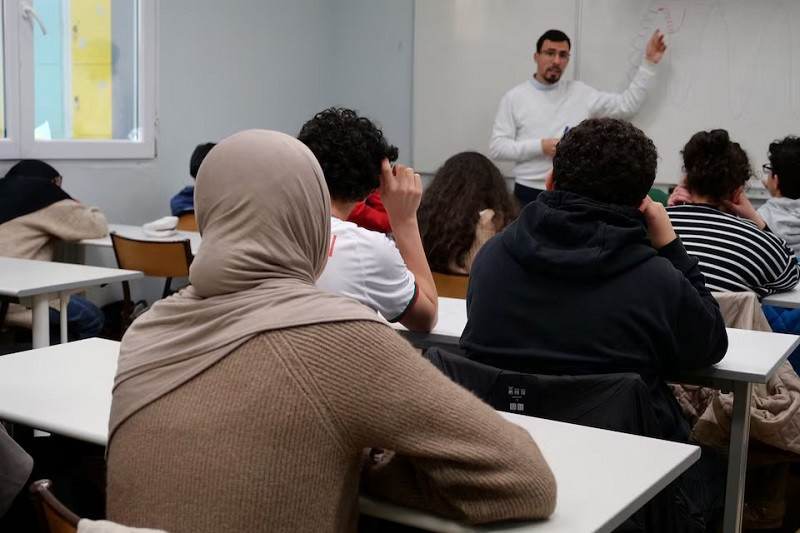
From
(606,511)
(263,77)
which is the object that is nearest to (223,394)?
(606,511)

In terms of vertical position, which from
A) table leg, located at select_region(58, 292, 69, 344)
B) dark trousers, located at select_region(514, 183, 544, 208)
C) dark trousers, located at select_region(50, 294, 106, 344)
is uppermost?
dark trousers, located at select_region(514, 183, 544, 208)

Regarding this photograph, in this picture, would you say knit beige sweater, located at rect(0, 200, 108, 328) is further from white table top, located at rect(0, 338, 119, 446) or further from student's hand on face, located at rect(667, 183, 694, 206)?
student's hand on face, located at rect(667, 183, 694, 206)

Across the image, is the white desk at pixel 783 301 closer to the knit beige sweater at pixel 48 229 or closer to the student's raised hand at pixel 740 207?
the student's raised hand at pixel 740 207

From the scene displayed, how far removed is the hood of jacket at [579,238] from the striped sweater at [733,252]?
3.18 feet

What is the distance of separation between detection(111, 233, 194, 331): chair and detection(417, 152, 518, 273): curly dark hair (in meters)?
1.16

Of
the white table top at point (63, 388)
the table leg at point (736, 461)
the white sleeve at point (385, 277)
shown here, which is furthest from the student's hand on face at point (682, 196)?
the white table top at point (63, 388)

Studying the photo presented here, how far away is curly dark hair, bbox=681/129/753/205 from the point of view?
3.00m

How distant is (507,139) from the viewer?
597cm

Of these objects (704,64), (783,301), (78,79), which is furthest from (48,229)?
(704,64)

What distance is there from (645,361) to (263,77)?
4939 millimetres

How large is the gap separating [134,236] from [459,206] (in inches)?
75.9

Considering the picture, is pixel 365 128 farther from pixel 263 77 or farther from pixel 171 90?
pixel 263 77

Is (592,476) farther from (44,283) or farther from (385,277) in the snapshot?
(44,283)

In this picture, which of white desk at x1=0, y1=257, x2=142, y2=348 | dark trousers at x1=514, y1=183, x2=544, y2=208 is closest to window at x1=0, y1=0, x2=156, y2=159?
white desk at x1=0, y1=257, x2=142, y2=348
